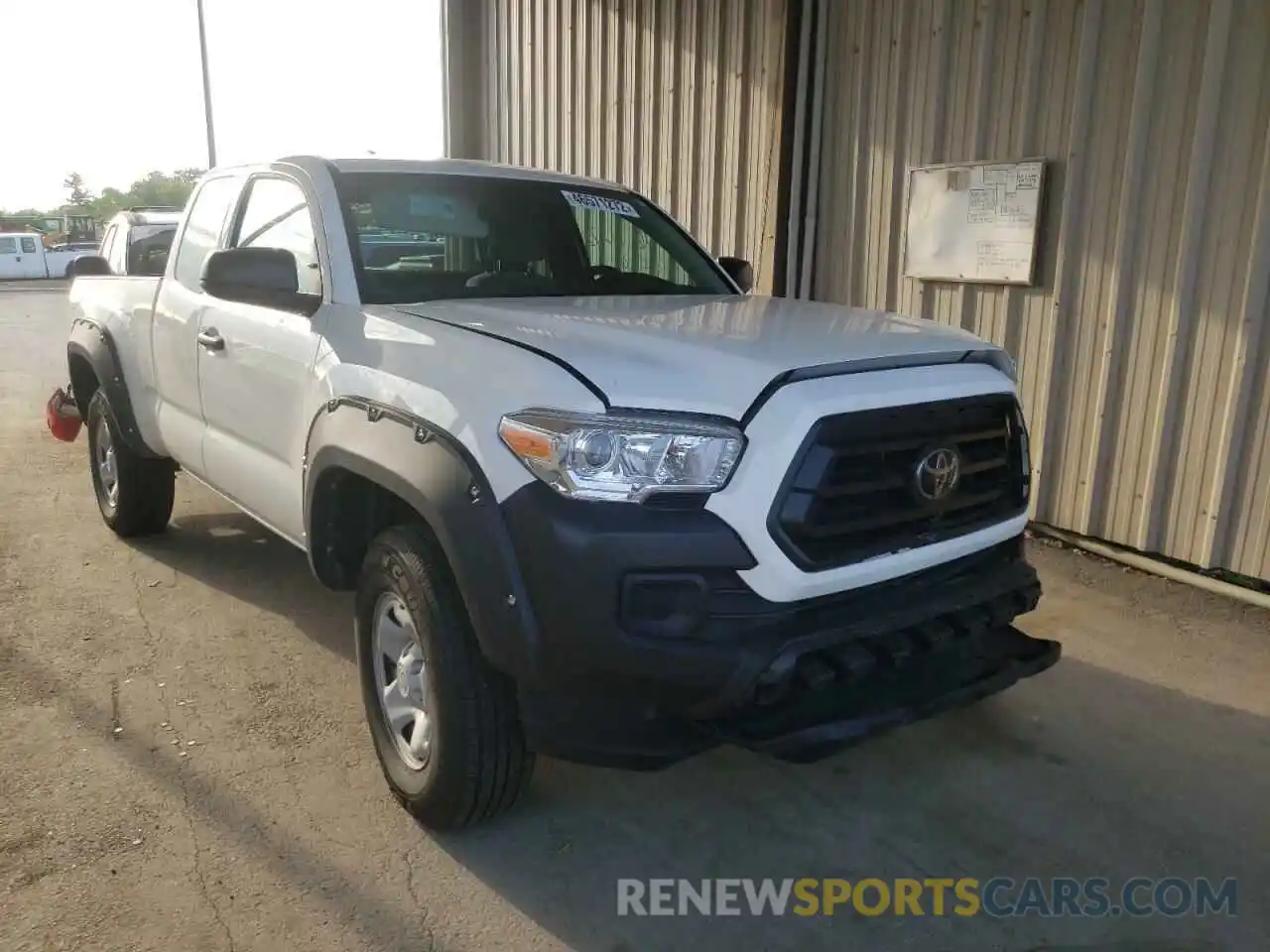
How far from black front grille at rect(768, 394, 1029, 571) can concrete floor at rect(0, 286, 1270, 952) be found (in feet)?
3.07

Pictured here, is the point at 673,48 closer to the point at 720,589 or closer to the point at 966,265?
the point at 966,265

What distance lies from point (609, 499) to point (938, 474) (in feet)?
2.98

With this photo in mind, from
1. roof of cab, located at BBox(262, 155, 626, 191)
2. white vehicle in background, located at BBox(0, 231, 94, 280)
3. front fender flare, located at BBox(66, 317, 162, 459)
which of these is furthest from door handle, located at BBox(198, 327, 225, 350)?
white vehicle in background, located at BBox(0, 231, 94, 280)

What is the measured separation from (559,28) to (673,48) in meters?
1.81

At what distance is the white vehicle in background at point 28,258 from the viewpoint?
3588cm

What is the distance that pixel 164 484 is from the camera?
5.38m

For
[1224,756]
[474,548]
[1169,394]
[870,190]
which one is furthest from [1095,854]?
[870,190]

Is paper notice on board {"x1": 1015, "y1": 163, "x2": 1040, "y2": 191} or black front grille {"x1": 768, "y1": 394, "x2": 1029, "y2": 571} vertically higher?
paper notice on board {"x1": 1015, "y1": 163, "x2": 1040, "y2": 191}

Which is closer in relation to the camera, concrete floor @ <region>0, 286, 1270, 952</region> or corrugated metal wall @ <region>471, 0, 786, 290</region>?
concrete floor @ <region>0, 286, 1270, 952</region>

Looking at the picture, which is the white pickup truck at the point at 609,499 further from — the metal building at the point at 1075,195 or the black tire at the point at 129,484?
the metal building at the point at 1075,195

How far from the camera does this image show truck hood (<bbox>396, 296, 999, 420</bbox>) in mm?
2391

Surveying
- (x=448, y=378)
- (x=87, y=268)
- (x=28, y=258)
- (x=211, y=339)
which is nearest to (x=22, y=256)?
(x=28, y=258)

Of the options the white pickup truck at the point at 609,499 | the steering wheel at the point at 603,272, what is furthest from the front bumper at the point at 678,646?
the steering wheel at the point at 603,272

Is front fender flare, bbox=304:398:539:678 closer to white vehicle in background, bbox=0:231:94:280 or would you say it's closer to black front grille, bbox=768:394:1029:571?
black front grille, bbox=768:394:1029:571
